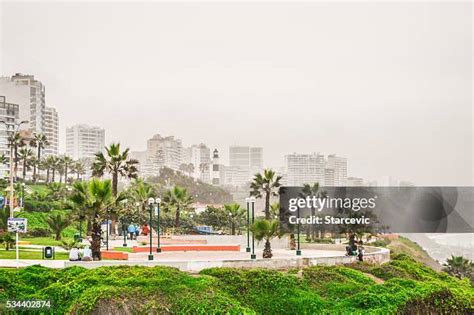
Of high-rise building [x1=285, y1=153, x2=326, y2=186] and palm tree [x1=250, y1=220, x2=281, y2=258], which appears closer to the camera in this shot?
palm tree [x1=250, y1=220, x2=281, y2=258]

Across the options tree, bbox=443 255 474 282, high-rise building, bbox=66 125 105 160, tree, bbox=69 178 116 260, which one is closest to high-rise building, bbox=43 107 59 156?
high-rise building, bbox=66 125 105 160

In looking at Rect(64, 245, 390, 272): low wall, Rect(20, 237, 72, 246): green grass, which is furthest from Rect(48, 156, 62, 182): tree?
Rect(64, 245, 390, 272): low wall

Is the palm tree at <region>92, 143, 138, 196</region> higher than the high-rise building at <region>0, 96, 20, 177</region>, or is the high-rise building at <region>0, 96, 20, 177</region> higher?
the high-rise building at <region>0, 96, 20, 177</region>

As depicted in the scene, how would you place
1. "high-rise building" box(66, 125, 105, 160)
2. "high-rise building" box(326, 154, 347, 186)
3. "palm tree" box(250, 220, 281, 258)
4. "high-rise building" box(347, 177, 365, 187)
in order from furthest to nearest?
1. "high-rise building" box(66, 125, 105, 160)
2. "high-rise building" box(326, 154, 347, 186)
3. "high-rise building" box(347, 177, 365, 187)
4. "palm tree" box(250, 220, 281, 258)

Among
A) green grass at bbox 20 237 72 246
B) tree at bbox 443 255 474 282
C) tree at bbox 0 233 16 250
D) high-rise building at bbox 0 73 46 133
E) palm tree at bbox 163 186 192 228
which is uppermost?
high-rise building at bbox 0 73 46 133

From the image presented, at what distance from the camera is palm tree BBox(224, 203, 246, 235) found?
27378 millimetres

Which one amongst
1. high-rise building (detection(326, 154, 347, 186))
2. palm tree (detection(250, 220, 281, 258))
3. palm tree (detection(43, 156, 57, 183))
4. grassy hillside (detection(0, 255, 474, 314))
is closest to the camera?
grassy hillside (detection(0, 255, 474, 314))

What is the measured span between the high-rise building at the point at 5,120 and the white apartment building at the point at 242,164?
2028 cm

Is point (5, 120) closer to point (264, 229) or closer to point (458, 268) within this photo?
point (458, 268)

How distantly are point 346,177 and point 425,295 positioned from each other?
32.2 m

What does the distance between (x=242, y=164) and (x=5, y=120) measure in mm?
28636

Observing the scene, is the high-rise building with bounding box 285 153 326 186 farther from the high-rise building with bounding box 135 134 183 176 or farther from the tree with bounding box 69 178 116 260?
the tree with bounding box 69 178 116 260

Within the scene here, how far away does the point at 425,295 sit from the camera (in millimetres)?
14945

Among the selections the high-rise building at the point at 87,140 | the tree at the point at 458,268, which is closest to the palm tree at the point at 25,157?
the tree at the point at 458,268
